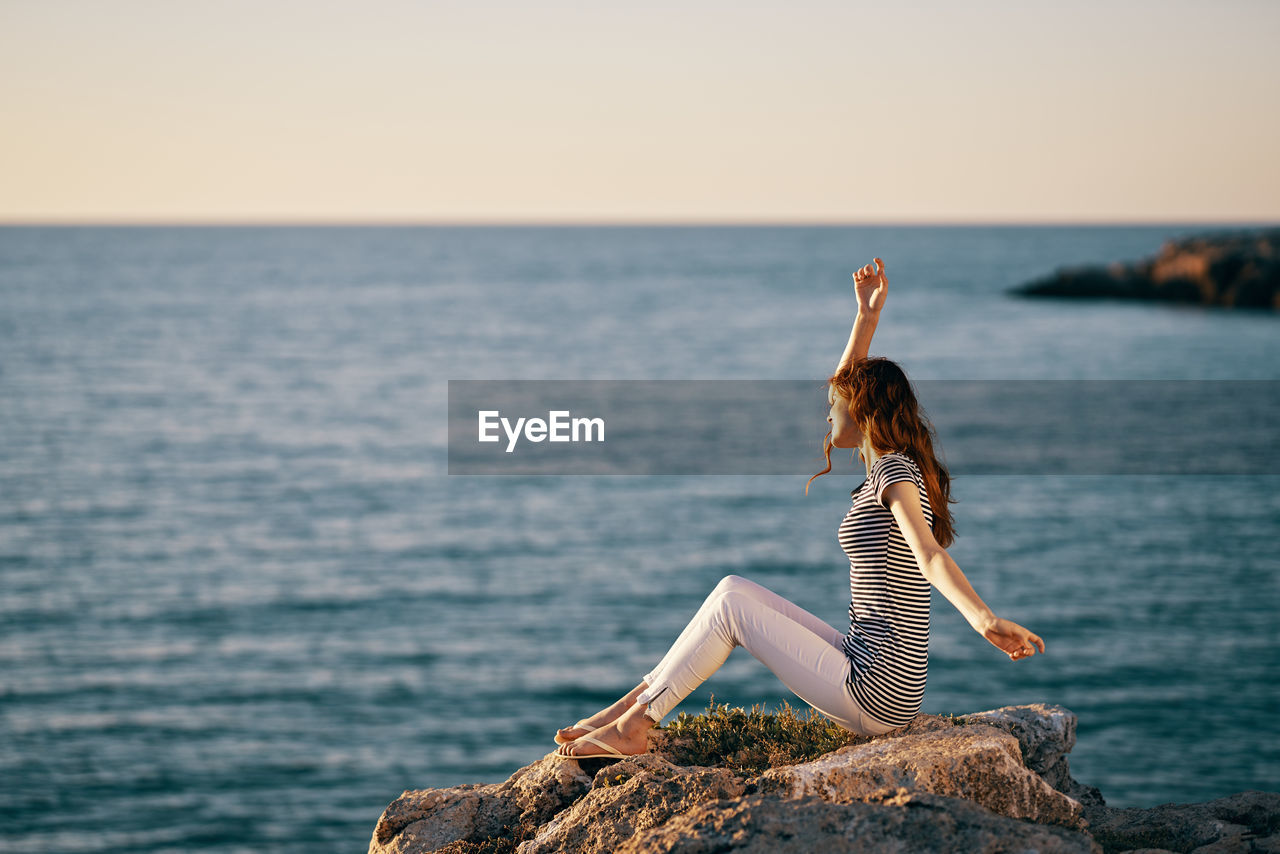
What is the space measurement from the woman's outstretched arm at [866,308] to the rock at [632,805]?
2.59 m

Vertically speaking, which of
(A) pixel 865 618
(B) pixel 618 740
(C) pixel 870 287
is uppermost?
(C) pixel 870 287

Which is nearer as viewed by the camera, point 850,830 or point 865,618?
point 850,830

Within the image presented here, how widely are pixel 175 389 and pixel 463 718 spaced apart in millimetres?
47608

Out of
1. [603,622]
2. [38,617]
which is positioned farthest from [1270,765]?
[38,617]

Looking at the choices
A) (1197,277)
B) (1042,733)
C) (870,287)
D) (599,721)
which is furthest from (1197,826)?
(1197,277)

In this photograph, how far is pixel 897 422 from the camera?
19.7 feet

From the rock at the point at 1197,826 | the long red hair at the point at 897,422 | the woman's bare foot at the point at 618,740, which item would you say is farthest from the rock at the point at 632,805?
the rock at the point at 1197,826

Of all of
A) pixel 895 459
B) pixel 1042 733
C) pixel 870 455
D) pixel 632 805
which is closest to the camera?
pixel 632 805

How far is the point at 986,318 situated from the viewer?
9081 centimetres

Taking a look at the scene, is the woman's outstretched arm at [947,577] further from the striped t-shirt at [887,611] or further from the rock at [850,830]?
the rock at [850,830]

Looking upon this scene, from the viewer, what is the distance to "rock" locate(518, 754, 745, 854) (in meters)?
5.56

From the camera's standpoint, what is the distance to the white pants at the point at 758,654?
6102mm

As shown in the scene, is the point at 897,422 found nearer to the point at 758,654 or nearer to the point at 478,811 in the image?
the point at 758,654

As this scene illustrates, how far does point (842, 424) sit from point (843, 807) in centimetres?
230
